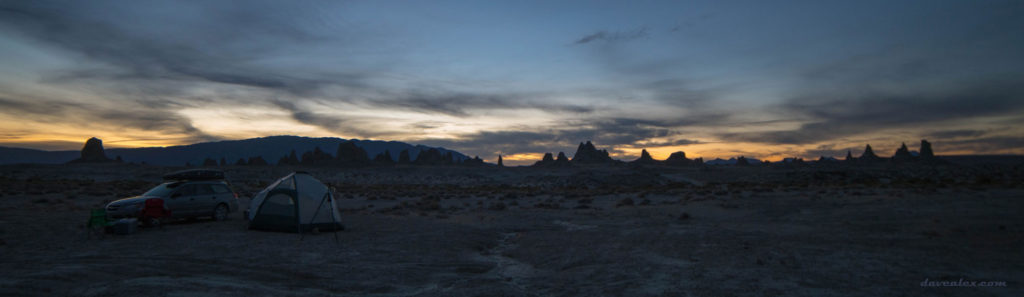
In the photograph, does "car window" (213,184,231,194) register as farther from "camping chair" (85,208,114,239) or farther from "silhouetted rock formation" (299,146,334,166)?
"silhouetted rock formation" (299,146,334,166)

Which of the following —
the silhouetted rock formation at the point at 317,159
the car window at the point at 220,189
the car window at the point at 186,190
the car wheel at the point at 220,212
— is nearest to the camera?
the car window at the point at 186,190

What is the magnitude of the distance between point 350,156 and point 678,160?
89.7 metres

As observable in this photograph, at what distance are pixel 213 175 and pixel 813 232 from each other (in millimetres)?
21668

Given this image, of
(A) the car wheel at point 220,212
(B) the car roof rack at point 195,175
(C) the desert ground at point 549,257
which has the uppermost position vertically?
(B) the car roof rack at point 195,175

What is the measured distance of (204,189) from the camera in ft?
58.6

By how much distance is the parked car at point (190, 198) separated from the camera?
1513cm

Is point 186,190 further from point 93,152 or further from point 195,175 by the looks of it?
point 93,152

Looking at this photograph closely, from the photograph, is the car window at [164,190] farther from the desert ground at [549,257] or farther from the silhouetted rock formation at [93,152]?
the silhouetted rock formation at [93,152]

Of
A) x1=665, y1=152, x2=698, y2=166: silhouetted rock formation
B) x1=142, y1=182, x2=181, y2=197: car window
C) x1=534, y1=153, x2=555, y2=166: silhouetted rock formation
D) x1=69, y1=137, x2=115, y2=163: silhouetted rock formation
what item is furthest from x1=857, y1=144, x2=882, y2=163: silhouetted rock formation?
x1=69, y1=137, x2=115, y2=163: silhouetted rock formation

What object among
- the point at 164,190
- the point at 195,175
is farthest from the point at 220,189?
the point at 164,190

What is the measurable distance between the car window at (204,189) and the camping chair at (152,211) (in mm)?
2307

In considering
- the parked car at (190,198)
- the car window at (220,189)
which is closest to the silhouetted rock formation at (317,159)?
the car window at (220,189)

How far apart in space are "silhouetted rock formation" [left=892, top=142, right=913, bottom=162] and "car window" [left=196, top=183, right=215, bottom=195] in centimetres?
13915

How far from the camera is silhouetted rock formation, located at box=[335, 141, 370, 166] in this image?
10558 cm
